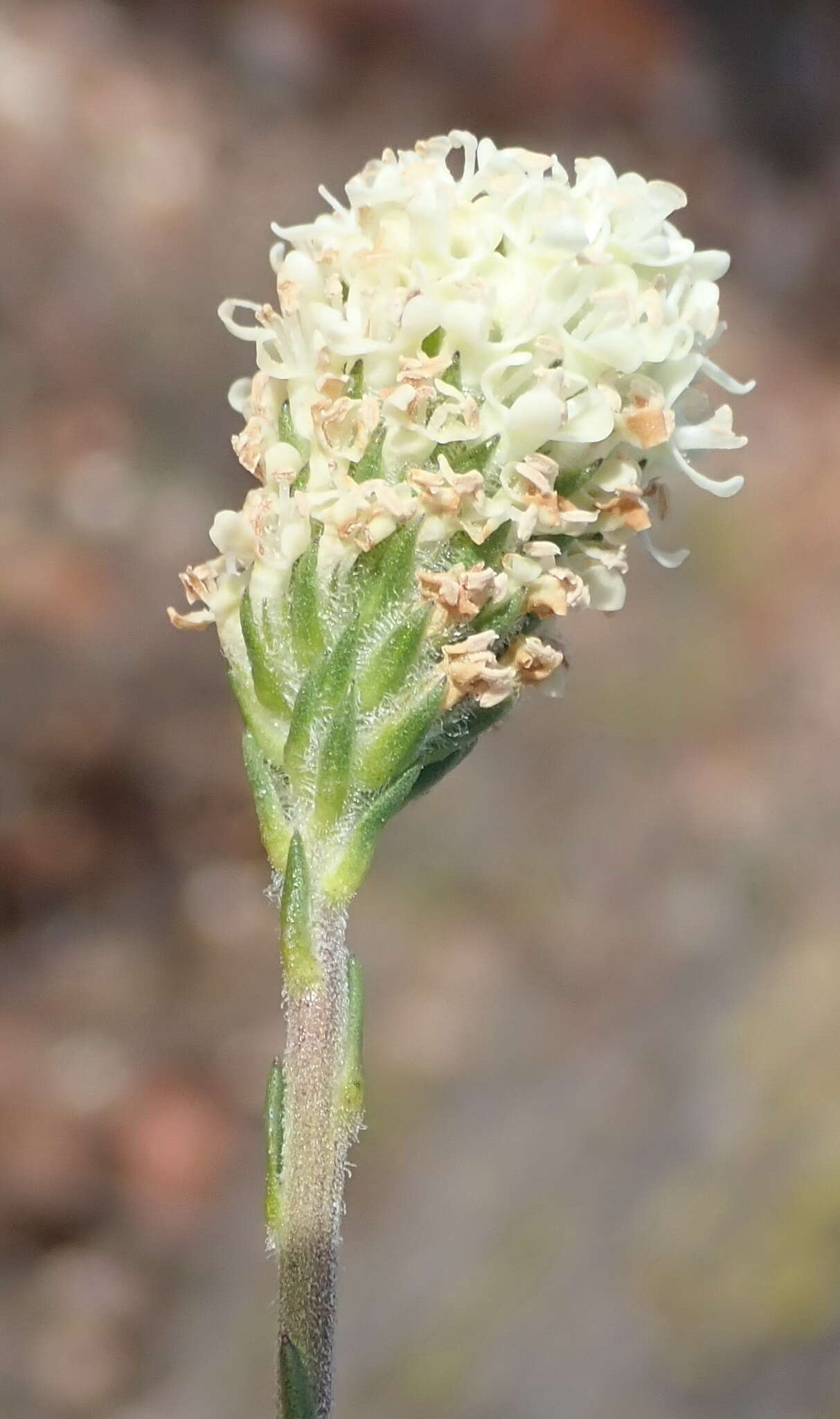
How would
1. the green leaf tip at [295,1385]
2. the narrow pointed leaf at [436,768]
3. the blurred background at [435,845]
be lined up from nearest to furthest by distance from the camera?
1. the green leaf tip at [295,1385]
2. the narrow pointed leaf at [436,768]
3. the blurred background at [435,845]

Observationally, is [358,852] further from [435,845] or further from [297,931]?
[435,845]

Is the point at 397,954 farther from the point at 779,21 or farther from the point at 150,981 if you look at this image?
the point at 779,21

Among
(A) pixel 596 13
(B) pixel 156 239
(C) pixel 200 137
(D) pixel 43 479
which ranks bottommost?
(D) pixel 43 479

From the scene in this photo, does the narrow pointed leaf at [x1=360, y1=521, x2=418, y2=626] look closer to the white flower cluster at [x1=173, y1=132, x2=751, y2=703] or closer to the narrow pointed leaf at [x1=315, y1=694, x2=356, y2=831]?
the white flower cluster at [x1=173, y1=132, x2=751, y2=703]

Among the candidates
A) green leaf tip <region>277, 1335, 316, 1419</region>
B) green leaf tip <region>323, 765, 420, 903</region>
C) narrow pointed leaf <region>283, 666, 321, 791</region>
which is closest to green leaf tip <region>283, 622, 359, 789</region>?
narrow pointed leaf <region>283, 666, 321, 791</region>

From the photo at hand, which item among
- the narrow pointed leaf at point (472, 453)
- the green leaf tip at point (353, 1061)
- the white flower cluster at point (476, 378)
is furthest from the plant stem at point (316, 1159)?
the narrow pointed leaf at point (472, 453)

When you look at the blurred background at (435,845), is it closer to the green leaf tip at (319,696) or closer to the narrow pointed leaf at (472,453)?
the green leaf tip at (319,696)

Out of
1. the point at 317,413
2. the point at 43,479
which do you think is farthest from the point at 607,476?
the point at 43,479
